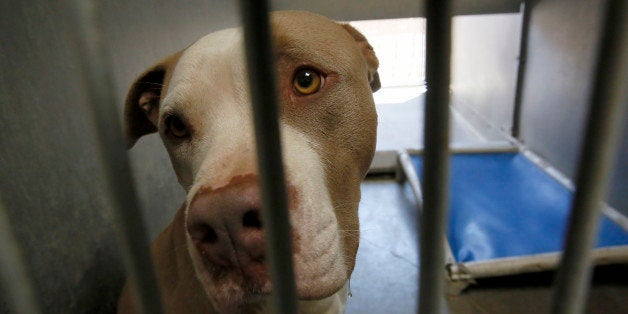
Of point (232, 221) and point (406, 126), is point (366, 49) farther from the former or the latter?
point (406, 126)

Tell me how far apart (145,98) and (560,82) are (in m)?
3.56

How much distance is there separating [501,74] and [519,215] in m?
2.47

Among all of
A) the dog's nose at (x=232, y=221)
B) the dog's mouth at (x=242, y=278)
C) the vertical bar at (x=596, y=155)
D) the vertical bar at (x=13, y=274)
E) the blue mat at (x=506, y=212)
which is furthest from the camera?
the blue mat at (x=506, y=212)

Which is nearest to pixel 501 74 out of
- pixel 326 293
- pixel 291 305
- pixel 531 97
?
pixel 531 97

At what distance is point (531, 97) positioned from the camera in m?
4.45

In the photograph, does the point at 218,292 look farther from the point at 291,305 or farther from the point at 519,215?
the point at 519,215

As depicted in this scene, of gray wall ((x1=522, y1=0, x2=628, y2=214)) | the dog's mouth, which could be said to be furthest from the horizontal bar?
the dog's mouth

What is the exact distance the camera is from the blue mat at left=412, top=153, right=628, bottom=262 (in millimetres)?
2889

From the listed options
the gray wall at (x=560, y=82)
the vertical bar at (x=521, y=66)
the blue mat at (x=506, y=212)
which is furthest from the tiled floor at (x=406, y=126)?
the blue mat at (x=506, y=212)

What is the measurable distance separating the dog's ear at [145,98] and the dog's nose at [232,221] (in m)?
0.85

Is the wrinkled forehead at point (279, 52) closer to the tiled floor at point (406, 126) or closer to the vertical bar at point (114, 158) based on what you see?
the vertical bar at point (114, 158)

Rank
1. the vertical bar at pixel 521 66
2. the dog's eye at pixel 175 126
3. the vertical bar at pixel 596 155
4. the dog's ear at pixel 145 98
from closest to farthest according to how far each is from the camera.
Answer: the vertical bar at pixel 596 155 → the dog's eye at pixel 175 126 → the dog's ear at pixel 145 98 → the vertical bar at pixel 521 66

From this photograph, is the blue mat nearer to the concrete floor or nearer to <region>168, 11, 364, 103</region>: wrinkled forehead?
the concrete floor

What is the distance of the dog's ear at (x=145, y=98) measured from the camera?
1659mm
